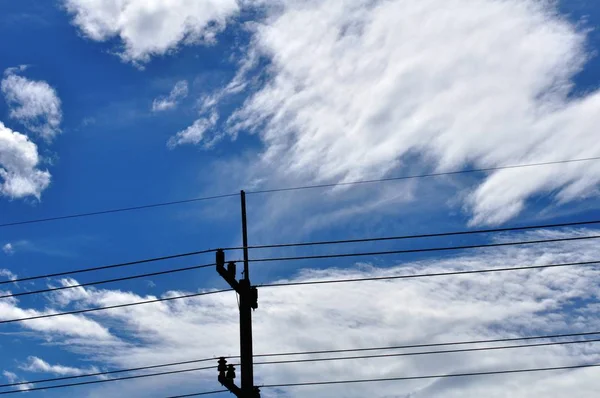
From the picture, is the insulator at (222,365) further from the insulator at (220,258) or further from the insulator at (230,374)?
the insulator at (220,258)

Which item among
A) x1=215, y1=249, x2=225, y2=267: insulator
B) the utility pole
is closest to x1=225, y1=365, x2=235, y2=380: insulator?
the utility pole

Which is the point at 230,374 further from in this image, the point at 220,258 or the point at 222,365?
the point at 220,258

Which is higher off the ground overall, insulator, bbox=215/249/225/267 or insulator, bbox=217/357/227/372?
insulator, bbox=215/249/225/267

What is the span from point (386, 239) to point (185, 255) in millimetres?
6271

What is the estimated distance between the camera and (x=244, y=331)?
19.9m

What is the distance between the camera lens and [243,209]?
23.0 m

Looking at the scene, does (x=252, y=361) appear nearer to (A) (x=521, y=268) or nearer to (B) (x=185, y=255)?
(B) (x=185, y=255)

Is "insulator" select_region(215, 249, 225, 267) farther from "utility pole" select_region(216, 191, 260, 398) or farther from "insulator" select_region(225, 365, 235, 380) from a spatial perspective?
"insulator" select_region(225, 365, 235, 380)

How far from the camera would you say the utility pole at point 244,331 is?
19.2m

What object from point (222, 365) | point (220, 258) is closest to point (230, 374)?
point (222, 365)

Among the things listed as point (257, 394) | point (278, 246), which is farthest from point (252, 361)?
point (278, 246)

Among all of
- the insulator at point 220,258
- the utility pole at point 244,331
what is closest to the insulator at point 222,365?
the utility pole at point 244,331

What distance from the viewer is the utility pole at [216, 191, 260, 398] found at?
758 inches

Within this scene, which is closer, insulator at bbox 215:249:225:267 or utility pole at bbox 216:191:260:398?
utility pole at bbox 216:191:260:398
